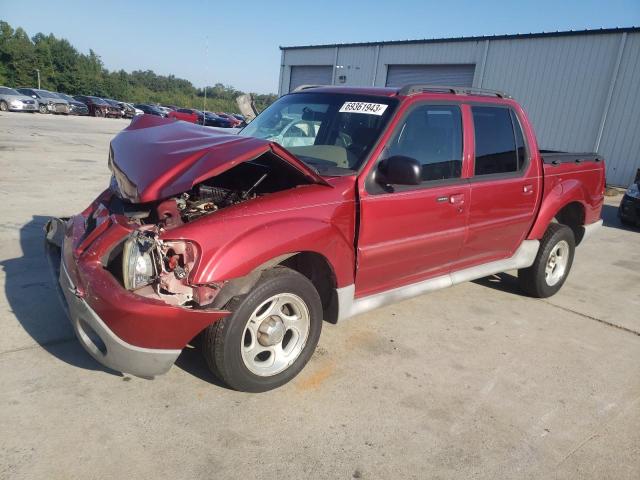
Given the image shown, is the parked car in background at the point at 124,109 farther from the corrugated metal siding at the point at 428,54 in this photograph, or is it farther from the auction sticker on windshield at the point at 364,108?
the auction sticker on windshield at the point at 364,108

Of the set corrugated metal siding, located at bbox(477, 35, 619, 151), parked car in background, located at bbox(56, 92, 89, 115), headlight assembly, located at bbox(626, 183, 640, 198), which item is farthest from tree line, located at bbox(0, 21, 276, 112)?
headlight assembly, located at bbox(626, 183, 640, 198)

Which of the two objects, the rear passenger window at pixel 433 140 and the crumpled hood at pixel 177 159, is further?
the rear passenger window at pixel 433 140

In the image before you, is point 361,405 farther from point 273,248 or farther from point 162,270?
point 162,270

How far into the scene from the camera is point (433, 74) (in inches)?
901

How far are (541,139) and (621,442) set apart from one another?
1902cm

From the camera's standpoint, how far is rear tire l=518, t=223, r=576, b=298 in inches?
195

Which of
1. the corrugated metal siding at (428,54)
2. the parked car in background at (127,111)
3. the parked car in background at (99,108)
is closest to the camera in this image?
the corrugated metal siding at (428,54)

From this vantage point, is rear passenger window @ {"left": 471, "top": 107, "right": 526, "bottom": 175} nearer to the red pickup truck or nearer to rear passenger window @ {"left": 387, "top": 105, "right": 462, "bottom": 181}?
the red pickup truck

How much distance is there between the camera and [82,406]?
2732 millimetres

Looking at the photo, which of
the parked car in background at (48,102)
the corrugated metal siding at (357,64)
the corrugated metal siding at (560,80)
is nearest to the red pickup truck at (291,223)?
the corrugated metal siding at (560,80)

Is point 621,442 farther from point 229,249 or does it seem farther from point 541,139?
point 541,139

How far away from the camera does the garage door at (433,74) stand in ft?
71.7

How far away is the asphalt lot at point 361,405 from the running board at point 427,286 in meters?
0.40

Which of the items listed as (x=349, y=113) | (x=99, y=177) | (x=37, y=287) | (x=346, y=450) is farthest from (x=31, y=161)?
(x=346, y=450)
